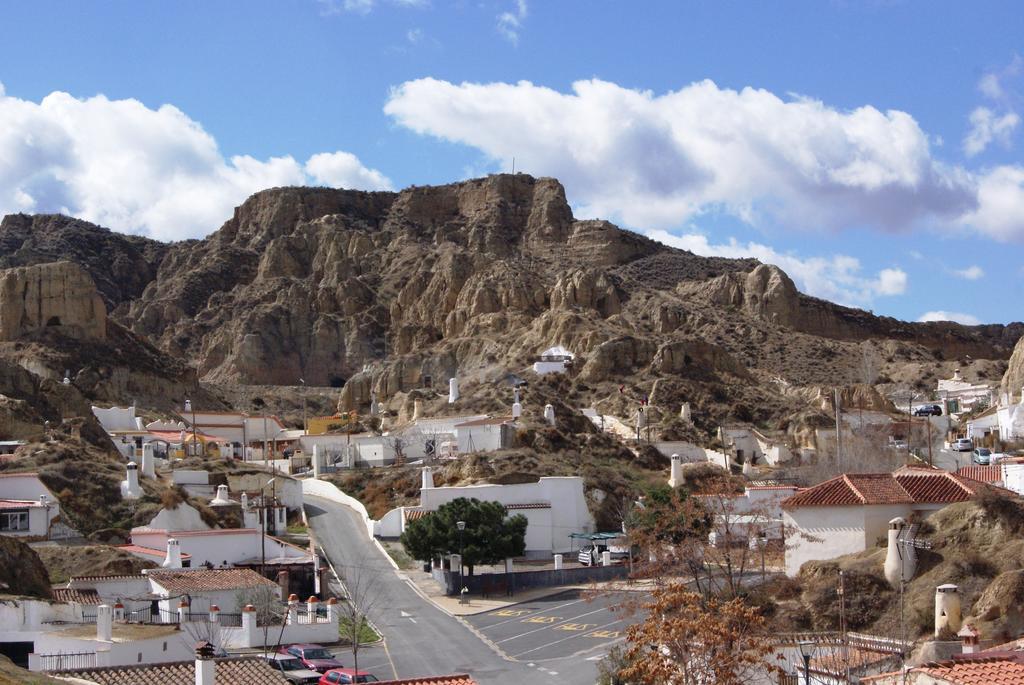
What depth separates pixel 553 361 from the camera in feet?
316

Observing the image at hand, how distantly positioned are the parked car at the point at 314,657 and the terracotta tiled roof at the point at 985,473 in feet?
72.1

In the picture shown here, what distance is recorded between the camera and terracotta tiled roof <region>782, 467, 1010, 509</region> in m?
38.1

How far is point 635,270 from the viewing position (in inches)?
6235

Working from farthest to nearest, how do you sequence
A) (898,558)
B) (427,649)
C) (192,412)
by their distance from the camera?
(192,412)
(427,649)
(898,558)

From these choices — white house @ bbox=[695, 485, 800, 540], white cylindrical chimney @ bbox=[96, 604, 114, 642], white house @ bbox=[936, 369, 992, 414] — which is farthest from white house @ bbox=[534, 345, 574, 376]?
white cylindrical chimney @ bbox=[96, 604, 114, 642]

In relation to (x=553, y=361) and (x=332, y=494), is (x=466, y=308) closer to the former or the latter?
(x=553, y=361)

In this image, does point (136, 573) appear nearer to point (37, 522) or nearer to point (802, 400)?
point (37, 522)

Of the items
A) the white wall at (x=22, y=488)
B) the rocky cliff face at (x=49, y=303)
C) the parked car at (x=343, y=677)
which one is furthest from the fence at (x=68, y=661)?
the rocky cliff face at (x=49, y=303)

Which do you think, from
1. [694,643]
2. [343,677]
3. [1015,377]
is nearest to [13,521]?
[343,677]

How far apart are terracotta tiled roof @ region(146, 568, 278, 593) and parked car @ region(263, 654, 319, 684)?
605 cm

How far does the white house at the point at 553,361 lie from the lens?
94.0 metres

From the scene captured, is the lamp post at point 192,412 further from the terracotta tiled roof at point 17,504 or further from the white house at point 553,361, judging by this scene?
the terracotta tiled roof at point 17,504

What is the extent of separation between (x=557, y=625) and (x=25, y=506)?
18.2 meters

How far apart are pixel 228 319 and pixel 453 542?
113385mm
